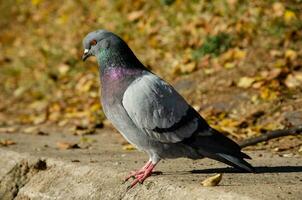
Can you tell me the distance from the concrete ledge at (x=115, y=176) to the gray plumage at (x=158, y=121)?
5.7 inches

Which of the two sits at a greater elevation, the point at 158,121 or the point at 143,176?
the point at 158,121

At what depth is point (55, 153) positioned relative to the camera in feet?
17.2

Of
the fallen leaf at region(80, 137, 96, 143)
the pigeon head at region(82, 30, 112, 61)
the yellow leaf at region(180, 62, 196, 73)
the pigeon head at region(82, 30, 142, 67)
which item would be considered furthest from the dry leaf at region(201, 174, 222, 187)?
the yellow leaf at region(180, 62, 196, 73)

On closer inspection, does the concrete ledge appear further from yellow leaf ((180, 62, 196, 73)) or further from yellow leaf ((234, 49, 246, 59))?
yellow leaf ((234, 49, 246, 59))

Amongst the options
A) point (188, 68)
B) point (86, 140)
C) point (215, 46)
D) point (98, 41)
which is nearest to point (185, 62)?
point (188, 68)

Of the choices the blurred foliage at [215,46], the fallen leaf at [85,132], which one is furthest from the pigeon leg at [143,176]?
the blurred foliage at [215,46]

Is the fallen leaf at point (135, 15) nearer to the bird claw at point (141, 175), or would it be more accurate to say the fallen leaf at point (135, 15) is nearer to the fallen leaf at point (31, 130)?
the fallen leaf at point (31, 130)

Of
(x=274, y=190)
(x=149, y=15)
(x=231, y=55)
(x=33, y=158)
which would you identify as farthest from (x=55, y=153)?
(x=149, y=15)

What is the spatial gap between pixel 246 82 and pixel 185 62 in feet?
4.33

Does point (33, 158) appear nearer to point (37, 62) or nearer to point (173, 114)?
point (173, 114)

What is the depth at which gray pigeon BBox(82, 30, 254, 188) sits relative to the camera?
3.91 metres

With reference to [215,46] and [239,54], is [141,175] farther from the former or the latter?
[215,46]

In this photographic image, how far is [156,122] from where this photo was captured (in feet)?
12.8

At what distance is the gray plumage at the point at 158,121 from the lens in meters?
3.91
